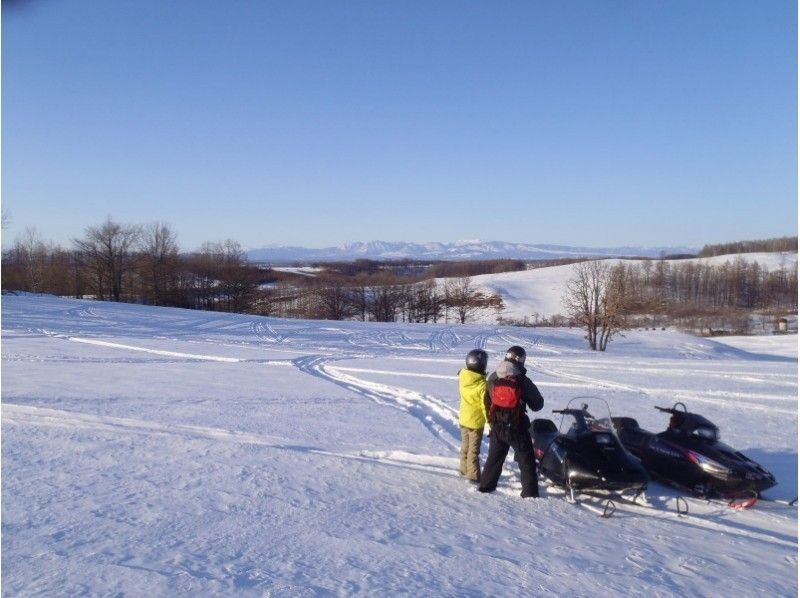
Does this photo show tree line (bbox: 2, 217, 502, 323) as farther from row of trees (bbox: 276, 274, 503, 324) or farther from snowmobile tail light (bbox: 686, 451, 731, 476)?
snowmobile tail light (bbox: 686, 451, 731, 476)

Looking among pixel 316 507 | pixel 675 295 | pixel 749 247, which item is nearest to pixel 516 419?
pixel 316 507

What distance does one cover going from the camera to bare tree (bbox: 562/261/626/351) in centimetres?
3362

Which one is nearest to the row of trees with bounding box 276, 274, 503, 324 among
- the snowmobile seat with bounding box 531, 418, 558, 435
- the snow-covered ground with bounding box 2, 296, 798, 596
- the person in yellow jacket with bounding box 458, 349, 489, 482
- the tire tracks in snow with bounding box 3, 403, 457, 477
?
the snow-covered ground with bounding box 2, 296, 798, 596

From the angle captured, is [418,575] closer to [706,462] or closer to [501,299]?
[706,462]

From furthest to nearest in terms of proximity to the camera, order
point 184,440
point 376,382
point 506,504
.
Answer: point 376,382
point 184,440
point 506,504

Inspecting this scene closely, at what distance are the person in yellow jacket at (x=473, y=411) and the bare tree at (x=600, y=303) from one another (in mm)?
27877

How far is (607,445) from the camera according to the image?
5820mm

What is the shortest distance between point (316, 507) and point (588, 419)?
10.2 ft

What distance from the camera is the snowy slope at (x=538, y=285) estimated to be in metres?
58.7

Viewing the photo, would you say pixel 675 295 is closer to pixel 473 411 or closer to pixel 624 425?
pixel 624 425

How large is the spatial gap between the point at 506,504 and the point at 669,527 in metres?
1.50

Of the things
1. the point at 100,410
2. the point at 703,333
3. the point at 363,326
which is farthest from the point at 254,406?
the point at 703,333

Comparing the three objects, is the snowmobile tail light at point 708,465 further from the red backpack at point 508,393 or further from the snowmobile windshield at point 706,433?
the red backpack at point 508,393

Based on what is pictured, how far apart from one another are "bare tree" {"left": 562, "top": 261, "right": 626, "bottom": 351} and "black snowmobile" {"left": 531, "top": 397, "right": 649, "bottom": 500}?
90.3 feet
